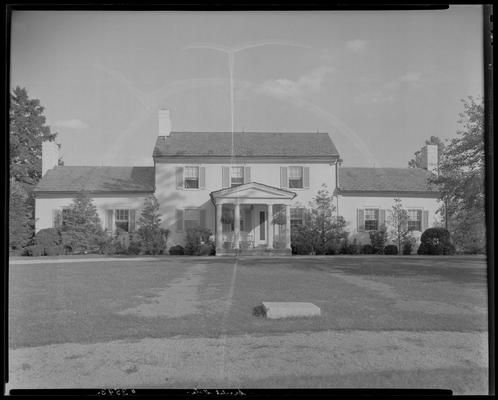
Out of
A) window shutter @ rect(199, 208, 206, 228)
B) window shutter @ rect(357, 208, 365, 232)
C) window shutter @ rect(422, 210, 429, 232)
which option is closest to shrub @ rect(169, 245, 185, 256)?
window shutter @ rect(199, 208, 206, 228)

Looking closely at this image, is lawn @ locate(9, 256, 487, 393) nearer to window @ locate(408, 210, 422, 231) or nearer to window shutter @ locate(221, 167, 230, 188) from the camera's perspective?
window @ locate(408, 210, 422, 231)

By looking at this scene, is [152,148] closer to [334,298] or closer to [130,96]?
[130,96]

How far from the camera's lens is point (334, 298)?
21.6 ft

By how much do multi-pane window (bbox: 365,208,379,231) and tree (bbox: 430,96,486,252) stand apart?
1211mm

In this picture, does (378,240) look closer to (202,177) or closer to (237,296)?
(202,177)

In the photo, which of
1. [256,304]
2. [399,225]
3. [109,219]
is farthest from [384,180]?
[109,219]

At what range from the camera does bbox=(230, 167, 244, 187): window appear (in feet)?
26.6

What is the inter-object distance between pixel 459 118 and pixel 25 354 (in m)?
6.83

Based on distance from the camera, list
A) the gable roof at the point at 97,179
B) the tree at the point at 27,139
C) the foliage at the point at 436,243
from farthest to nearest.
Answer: the foliage at the point at 436,243
the gable roof at the point at 97,179
the tree at the point at 27,139

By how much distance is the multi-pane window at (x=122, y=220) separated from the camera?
9297 millimetres

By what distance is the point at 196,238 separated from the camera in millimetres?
9156

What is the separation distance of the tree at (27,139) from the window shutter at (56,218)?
712 mm

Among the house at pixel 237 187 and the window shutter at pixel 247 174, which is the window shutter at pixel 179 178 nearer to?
the house at pixel 237 187

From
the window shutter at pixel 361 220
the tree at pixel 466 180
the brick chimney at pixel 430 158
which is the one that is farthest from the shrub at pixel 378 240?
the brick chimney at pixel 430 158
